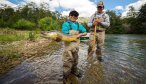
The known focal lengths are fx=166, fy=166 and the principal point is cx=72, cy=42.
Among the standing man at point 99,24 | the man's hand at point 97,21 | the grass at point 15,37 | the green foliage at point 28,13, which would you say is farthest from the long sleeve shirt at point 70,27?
the green foliage at point 28,13

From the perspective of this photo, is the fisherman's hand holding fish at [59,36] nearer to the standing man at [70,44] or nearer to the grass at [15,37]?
the standing man at [70,44]

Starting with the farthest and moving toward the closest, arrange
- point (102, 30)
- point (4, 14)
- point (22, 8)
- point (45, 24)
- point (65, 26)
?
point (22, 8), point (4, 14), point (45, 24), point (102, 30), point (65, 26)

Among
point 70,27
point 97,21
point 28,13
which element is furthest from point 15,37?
point 28,13

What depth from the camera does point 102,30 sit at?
7.09m

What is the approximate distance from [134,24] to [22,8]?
5327cm

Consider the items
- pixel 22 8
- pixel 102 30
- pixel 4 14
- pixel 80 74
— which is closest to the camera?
pixel 80 74

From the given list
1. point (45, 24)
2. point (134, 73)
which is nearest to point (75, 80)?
point (134, 73)

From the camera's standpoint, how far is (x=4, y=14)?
74.5m

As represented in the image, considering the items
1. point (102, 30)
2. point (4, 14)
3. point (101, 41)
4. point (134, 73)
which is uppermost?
point (4, 14)

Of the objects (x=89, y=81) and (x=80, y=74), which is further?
(x=80, y=74)

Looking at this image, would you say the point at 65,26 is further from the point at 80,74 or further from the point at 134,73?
the point at 134,73

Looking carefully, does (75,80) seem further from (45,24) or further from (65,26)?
(45,24)

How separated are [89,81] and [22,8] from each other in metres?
81.5

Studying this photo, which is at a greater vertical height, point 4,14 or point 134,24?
point 4,14
